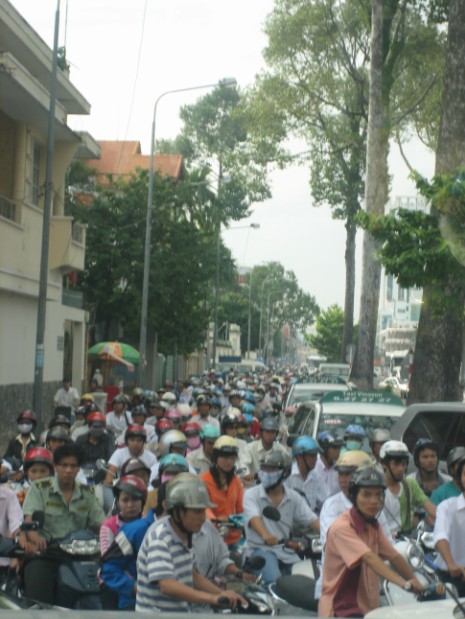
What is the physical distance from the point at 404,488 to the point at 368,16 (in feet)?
88.0

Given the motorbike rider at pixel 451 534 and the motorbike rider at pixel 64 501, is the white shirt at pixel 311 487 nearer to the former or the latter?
the motorbike rider at pixel 64 501

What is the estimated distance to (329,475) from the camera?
11125mm

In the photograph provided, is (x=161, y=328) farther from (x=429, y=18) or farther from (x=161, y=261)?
(x=429, y=18)

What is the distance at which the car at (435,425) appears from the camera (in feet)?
38.9

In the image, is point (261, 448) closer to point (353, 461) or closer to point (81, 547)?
point (81, 547)

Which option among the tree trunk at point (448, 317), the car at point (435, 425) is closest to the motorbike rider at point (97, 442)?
the car at point (435, 425)

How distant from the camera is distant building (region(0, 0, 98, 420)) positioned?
24.3m

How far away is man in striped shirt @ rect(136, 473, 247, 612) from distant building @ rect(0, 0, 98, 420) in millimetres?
17273

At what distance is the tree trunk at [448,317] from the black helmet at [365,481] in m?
14.7

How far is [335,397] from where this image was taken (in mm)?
14945

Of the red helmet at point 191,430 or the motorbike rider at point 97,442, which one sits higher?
the red helmet at point 191,430

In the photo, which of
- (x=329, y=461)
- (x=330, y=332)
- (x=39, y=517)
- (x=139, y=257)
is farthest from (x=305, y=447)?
(x=330, y=332)

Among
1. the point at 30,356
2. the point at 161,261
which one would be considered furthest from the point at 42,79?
the point at 161,261

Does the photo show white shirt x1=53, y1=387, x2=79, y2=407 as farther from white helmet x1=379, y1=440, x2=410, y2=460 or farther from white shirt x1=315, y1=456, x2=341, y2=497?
white helmet x1=379, y1=440, x2=410, y2=460
